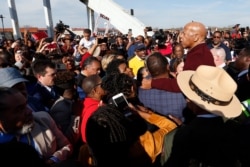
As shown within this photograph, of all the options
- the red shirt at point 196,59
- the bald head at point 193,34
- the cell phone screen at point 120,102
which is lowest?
the cell phone screen at point 120,102

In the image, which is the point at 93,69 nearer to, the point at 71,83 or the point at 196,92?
the point at 71,83

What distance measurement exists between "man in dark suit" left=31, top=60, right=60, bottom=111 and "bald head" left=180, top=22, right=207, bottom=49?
70.6 inches

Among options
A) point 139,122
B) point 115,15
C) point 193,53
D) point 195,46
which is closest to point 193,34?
point 195,46

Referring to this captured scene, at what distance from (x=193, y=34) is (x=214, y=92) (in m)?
1.71

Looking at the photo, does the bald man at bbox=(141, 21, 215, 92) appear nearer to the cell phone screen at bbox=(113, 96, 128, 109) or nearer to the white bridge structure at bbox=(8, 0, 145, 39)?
the cell phone screen at bbox=(113, 96, 128, 109)

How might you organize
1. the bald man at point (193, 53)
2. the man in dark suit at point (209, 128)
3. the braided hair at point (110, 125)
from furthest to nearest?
the bald man at point (193, 53), the braided hair at point (110, 125), the man in dark suit at point (209, 128)

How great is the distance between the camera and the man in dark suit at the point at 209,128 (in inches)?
68.3

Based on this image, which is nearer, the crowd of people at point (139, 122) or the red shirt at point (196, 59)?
the crowd of people at point (139, 122)

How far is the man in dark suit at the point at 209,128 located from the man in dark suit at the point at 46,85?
1.86 m

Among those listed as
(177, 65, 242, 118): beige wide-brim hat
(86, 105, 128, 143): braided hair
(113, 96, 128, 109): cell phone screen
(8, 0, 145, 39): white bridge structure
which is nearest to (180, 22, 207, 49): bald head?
(177, 65, 242, 118): beige wide-brim hat

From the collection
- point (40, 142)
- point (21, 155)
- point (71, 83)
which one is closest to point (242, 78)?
point (71, 83)

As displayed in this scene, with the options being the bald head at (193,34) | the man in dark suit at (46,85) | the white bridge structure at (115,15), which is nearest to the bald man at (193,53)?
the bald head at (193,34)

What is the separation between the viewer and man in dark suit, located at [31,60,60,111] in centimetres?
328

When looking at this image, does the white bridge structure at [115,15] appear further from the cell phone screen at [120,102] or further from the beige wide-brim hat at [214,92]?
the beige wide-brim hat at [214,92]
